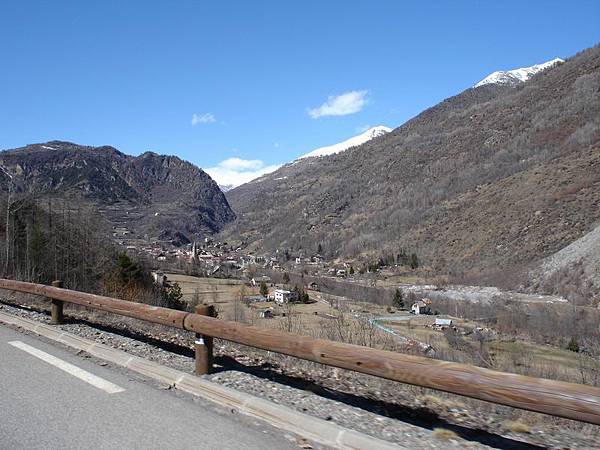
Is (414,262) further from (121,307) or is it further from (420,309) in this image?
(121,307)

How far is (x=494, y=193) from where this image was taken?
10469 centimetres

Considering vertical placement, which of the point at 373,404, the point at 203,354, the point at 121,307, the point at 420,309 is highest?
the point at 121,307

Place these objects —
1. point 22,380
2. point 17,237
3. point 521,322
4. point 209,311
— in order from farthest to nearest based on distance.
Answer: point 521,322 → point 17,237 → point 209,311 → point 22,380

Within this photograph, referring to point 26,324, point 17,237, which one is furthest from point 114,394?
point 17,237

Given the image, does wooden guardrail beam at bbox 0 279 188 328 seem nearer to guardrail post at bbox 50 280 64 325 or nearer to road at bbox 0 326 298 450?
guardrail post at bbox 50 280 64 325

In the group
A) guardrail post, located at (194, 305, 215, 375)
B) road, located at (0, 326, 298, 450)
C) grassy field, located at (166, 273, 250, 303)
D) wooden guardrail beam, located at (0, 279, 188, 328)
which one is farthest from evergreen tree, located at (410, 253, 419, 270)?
road, located at (0, 326, 298, 450)

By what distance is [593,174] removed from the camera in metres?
78.7

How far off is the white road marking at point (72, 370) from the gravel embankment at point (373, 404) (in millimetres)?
1006

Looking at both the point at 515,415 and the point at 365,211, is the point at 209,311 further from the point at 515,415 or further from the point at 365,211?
the point at 365,211

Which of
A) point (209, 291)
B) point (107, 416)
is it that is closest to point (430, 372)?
point (107, 416)

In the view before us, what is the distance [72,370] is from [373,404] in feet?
12.1

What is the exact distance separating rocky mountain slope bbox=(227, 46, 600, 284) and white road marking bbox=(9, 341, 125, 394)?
69.7 m

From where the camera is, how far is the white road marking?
532 centimetres

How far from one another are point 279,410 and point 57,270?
76.8 ft
